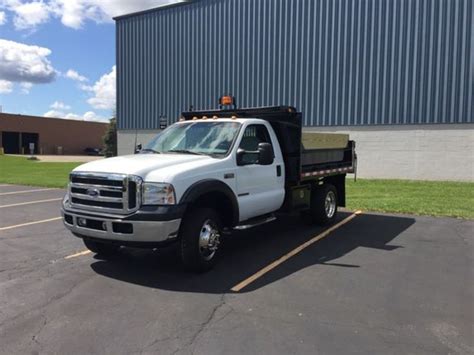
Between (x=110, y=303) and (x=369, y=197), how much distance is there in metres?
10.2

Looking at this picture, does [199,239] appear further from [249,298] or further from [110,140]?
[110,140]

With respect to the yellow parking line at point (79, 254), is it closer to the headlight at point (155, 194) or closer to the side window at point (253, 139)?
the headlight at point (155, 194)

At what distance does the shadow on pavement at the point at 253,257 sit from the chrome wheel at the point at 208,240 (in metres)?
0.25

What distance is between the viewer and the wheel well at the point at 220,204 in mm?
6176

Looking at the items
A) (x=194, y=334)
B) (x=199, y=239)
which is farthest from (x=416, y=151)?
(x=194, y=334)

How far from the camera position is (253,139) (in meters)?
7.32

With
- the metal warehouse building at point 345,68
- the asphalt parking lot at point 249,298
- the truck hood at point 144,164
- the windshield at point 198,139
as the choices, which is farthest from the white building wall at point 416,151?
the truck hood at point 144,164

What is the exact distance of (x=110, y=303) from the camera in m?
5.01

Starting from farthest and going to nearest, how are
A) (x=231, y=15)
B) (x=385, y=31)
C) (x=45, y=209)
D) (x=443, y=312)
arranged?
(x=231, y=15) < (x=385, y=31) < (x=45, y=209) < (x=443, y=312)

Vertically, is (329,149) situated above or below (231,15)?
below

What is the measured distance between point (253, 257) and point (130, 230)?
211cm

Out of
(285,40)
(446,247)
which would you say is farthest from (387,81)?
(446,247)

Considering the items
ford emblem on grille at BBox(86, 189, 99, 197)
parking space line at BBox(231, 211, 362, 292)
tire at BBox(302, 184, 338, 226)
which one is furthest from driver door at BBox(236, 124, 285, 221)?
ford emblem on grille at BBox(86, 189, 99, 197)

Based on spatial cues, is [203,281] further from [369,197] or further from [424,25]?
[424,25]
